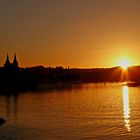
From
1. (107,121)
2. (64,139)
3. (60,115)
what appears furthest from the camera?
(60,115)

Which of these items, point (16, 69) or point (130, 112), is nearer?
point (130, 112)

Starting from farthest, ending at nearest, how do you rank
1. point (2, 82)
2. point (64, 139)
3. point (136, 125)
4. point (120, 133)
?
point (2, 82) → point (136, 125) → point (120, 133) → point (64, 139)

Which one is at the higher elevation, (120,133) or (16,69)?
(16,69)

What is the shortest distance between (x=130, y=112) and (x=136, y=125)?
54.4ft


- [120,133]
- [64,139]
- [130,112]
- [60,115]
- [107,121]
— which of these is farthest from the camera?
[130,112]

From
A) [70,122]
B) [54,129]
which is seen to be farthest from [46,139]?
[70,122]

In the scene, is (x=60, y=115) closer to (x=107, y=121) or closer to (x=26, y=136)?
(x=107, y=121)

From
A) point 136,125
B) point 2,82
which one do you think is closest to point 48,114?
point 136,125

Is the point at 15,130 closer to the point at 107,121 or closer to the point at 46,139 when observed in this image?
the point at 46,139

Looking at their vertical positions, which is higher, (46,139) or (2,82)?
(2,82)

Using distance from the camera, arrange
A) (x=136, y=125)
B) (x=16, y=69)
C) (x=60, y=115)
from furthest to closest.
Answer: (x=16, y=69) < (x=60, y=115) < (x=136, y=125)

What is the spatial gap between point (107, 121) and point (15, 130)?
12638mm

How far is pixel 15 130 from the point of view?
50.5 meters

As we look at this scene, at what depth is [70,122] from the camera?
190 ft
